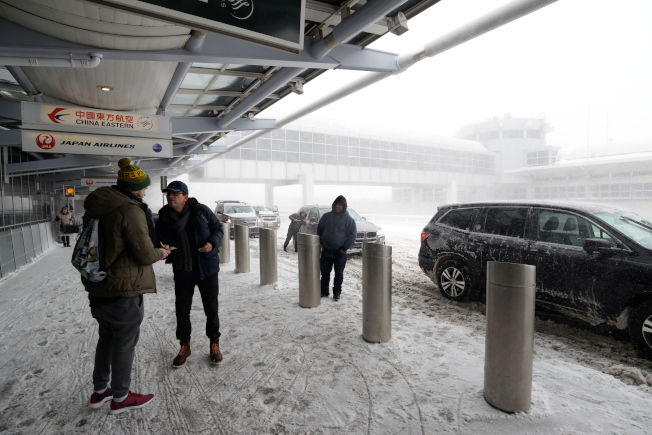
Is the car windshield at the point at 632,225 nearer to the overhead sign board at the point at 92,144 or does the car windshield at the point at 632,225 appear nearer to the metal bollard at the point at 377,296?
the metal bollard at the point at 377,296

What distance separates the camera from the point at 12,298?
6.68m

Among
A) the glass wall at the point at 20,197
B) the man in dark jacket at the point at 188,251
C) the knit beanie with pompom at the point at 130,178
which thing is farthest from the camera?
the glass wall at the point at 20,197

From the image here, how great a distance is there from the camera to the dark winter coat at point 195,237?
363 cm

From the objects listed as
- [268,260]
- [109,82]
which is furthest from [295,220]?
[109,82]

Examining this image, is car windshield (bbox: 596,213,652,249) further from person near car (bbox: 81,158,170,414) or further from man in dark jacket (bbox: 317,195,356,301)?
person near car (bbox: 81,158,170,414)

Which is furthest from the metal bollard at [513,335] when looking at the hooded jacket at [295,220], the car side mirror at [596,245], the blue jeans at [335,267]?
the hooded jacket at [295,220]

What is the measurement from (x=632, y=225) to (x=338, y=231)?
4112mm

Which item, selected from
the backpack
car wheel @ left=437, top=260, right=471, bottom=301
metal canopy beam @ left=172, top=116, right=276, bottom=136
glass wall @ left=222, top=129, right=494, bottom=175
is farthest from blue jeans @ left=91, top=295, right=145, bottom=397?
glass wall @ left=222, top=129, right=494, bottom=175

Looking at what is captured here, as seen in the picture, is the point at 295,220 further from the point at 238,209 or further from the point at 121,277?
the point at 121,277

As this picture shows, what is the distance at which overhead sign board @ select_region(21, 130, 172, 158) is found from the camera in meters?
6.98

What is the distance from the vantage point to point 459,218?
6.27m

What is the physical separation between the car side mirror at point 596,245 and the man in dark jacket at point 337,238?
10.8 feet

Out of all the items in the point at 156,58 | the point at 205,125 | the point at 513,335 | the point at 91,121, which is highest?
the point at 205,125

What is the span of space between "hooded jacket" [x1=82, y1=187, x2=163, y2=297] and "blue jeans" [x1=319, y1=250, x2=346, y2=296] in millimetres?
3763
